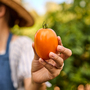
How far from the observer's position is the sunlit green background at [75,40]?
2082 millimetres

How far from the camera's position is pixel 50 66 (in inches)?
39.0

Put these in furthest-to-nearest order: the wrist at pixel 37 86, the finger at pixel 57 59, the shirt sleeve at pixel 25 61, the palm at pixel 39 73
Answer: the shirt sleeve at pixel 25 61 < the wrist at pixel 37 86 < the palm at pixel 39 73 < the finger at pixel 57 59

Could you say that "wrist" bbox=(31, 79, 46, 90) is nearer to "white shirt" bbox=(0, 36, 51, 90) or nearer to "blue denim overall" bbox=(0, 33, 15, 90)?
"white shirt" bbox=(0, 36, 51, 90)

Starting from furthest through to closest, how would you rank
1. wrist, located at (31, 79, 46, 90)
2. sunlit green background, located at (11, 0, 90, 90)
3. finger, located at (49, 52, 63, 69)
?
1. sunlit green background, located at (11, 0, 90, 90)
2. wrist, located at (31, 79, 46, 90)
3. finger, located at (49, 52, 63, 69)

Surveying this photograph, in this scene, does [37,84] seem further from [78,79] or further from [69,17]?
[69,17]

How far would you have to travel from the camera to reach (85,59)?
232cm

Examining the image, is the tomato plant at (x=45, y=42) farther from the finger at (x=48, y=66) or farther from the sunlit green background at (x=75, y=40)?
the sunlit green background at (x=75, y=40)

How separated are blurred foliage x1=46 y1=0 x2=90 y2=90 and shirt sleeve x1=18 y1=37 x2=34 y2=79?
0.63m

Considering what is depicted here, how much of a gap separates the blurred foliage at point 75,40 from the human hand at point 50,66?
3.04 ft

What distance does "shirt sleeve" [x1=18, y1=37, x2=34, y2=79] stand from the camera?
1.56 metres

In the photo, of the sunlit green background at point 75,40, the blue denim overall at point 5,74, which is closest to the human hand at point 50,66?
the blue denim overall at point 5,74

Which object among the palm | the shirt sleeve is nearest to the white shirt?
the shirt sleeve

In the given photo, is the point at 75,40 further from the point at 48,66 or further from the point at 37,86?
the point at 48,66

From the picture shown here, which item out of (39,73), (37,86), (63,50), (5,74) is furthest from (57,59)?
(5,74)
